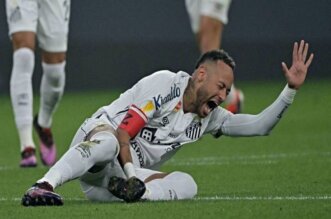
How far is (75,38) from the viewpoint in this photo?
17922 mm

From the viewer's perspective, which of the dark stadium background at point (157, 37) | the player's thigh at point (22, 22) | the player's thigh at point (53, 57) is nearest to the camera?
the player's thigh at point (22, 22)

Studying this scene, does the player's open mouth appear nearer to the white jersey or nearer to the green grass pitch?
the white jersey

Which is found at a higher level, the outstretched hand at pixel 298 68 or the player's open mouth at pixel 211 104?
the outstretched hand at pixel 298 68

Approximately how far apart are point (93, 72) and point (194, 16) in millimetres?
6460

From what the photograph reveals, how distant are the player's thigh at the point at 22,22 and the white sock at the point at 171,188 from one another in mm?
3039

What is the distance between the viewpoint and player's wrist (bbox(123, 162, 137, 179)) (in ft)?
19.9

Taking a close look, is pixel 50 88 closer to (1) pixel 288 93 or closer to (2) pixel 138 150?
(2) pixel 138 150

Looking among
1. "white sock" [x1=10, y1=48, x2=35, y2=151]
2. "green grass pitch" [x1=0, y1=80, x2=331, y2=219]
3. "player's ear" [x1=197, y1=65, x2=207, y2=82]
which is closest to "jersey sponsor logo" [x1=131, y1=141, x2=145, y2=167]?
"green grass pitch" [x1=0, y1=80, x2=331, y2=219]

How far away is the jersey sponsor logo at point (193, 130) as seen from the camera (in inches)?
259

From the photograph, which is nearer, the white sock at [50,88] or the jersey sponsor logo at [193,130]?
the jersey sponsor logo at [193,130]

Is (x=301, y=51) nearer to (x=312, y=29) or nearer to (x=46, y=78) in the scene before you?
(x=46, y=78)

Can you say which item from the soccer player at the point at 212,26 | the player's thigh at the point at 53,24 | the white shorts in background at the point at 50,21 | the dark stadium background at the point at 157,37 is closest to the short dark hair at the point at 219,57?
the white shorts in background at the point at 50,21

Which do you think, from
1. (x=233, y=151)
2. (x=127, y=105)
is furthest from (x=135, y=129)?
(x=233, y=151)

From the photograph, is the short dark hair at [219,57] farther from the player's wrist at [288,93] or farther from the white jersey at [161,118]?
the player's wrist at [288,93]
